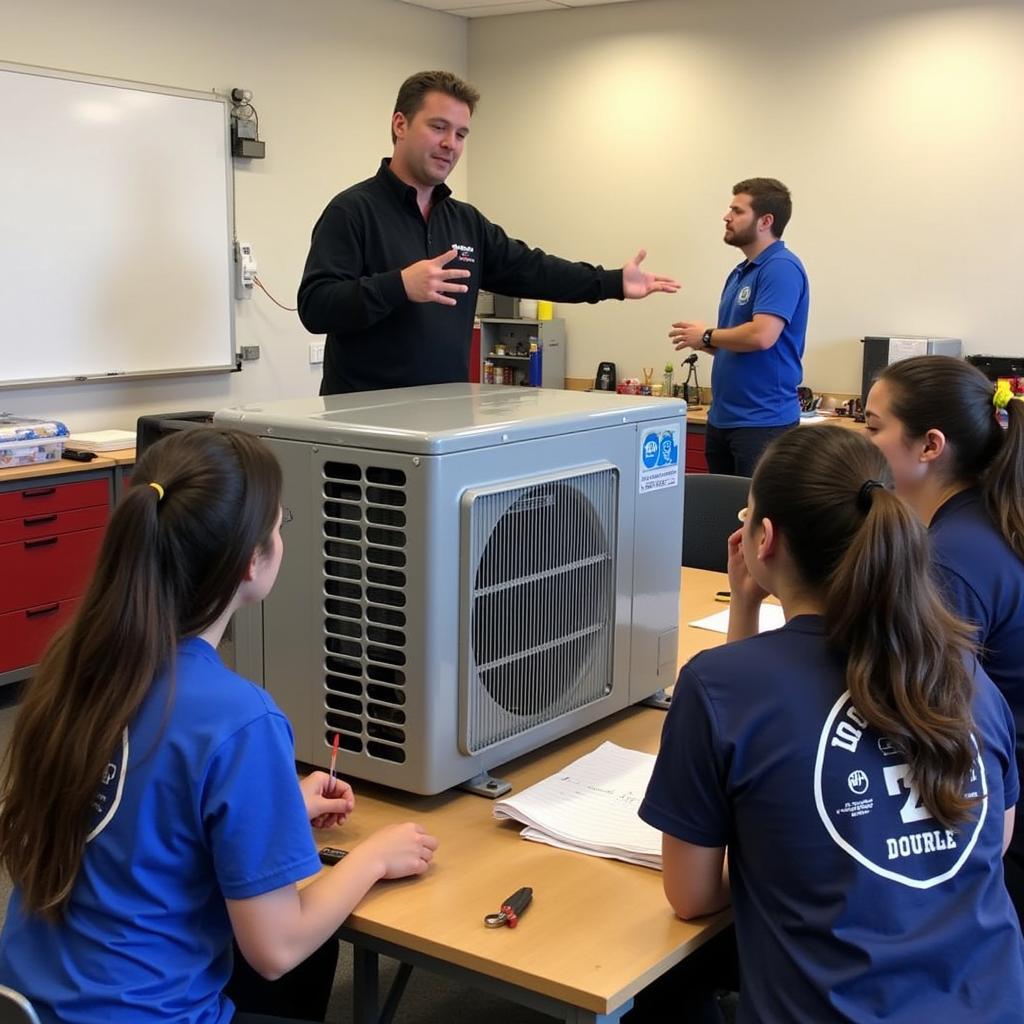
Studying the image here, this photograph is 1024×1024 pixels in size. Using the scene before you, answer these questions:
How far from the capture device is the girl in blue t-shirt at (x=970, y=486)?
1662 mm

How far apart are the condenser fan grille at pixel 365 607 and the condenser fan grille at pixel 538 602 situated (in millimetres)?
85

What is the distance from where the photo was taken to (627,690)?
5.79ft

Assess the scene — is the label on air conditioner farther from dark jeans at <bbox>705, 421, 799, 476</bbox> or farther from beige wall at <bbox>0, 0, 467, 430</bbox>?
beige wall at <bbox>0, 0, 467, 430</bbox>

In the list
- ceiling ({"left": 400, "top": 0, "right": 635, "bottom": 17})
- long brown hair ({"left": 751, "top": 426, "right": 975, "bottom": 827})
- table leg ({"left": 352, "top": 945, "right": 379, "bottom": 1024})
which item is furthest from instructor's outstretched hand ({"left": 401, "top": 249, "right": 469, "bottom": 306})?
ceiling ({"left": 400, "top": 0, "right": 635, "bottom": 17})

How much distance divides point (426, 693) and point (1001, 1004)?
0.67 m

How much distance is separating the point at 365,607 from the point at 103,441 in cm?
310

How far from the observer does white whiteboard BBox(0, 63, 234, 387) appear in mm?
4191

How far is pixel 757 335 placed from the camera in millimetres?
4102

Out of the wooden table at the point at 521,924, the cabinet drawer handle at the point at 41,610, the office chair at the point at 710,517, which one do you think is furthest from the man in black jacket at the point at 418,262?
the cabinet drawer handle at the point at 41,610

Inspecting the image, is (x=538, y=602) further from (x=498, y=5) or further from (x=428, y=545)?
(x=498, y=5)

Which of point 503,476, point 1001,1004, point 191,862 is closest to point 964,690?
point 1001,1004

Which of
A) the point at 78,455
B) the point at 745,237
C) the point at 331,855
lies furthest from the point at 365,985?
the point at 745,237

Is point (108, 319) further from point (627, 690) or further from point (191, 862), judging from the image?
point (191, 862)

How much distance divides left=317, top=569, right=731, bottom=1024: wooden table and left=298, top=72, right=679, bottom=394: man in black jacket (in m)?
1.11
